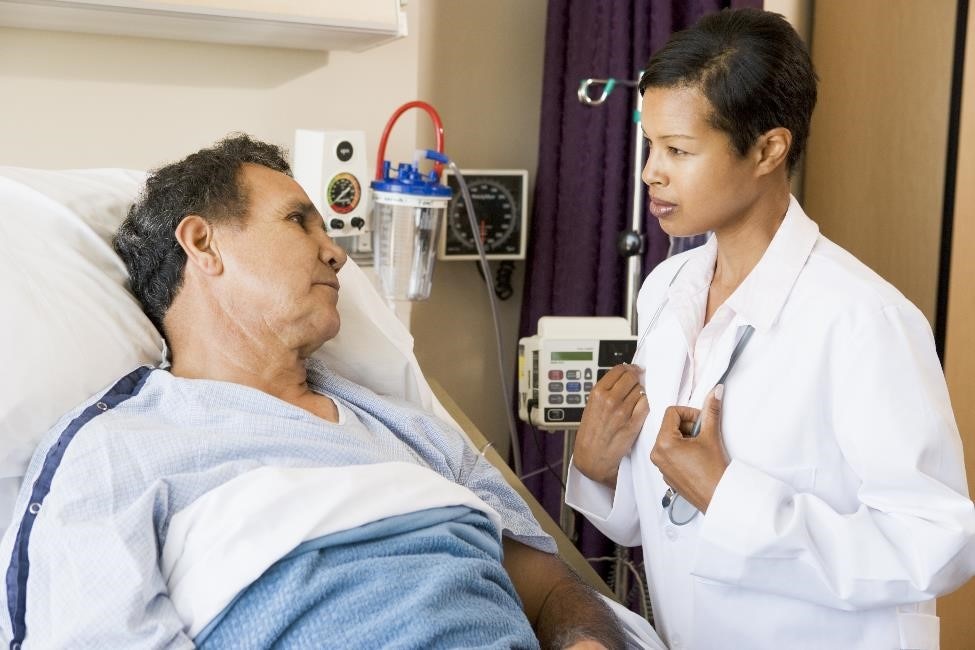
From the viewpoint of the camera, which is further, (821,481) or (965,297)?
(965,297)

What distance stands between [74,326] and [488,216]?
5.07 feet

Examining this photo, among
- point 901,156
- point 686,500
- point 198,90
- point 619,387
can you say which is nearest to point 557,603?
point 686,500

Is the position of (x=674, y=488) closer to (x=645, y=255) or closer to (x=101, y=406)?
(x=101, y=406)

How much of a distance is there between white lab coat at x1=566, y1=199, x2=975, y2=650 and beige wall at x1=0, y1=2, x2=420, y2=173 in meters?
1.18

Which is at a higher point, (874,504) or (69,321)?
(69,321)

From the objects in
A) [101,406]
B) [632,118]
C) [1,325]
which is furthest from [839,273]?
[632,118]

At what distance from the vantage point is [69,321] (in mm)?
1536

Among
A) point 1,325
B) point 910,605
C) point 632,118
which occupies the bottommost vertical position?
point 910,605

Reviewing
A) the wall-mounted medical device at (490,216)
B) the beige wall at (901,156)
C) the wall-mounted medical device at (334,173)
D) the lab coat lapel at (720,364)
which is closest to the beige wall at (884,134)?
the beige wall at (901,156)

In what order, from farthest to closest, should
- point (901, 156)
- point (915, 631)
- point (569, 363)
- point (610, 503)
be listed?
point (901, 156) < point (569, 363) < point (610, 503) < point (915, 631)

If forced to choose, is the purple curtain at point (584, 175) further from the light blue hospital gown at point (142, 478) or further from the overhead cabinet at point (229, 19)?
the light blue hospital gown at point (142, 478)

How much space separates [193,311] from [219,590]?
0.51m

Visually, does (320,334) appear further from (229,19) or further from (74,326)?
(229,19)

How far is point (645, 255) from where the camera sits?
2562 millimetres
